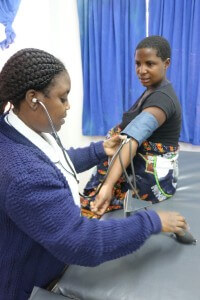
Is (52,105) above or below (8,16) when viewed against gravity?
below

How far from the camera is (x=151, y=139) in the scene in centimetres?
137

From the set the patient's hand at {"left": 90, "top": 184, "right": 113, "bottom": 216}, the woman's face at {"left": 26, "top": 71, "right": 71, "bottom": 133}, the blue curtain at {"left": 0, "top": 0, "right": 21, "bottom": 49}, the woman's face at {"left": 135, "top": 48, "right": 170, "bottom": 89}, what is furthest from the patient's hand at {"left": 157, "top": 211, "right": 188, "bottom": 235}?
the blue curtain at {"left": 0, "top": 0, "right": 21, "bottom": 49}

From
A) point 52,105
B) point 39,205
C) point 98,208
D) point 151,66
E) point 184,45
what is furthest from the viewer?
point 184,45

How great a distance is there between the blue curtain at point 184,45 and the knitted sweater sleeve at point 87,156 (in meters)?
1.43

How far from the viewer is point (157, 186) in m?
1.36

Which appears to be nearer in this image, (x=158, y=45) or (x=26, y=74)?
(x=26, y=74)

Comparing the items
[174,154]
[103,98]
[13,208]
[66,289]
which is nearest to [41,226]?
[13,208]

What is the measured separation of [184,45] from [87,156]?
1578 mm

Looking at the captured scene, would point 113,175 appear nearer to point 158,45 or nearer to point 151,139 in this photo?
point 151,139

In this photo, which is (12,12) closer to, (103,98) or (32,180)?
(103,98)

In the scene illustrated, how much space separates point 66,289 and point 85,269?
0.09 metres

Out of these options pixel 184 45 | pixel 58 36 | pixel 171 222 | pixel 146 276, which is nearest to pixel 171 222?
pixel 171 222

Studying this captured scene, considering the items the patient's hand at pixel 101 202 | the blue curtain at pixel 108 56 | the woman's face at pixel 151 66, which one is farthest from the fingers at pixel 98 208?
the blue curtain at pixel 108 56

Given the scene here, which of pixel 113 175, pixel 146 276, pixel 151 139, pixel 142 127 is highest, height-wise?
pixel 142 127
